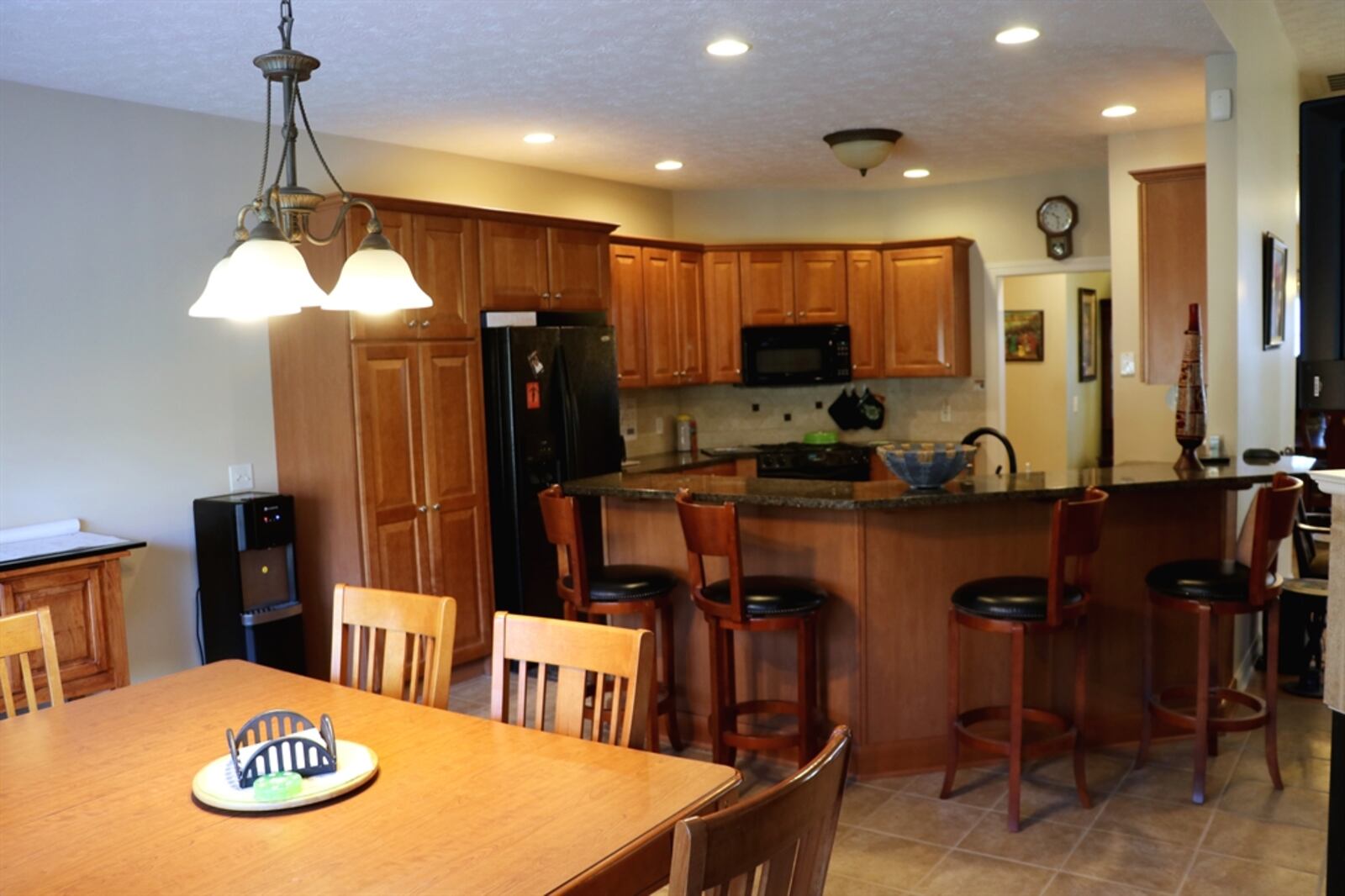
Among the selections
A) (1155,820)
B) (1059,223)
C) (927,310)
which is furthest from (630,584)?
(1059,223)

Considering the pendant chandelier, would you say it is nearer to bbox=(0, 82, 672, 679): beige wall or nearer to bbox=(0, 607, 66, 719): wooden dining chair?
bbox=(0, 607, 66, 719): wooden dining chair

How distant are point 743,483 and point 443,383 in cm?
172

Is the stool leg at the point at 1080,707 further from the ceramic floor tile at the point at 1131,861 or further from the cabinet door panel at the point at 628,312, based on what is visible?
the cabinet door panel at the point at 628,312

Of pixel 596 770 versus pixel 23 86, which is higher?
pixel 23 86

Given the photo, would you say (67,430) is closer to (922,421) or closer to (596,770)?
(596,770)

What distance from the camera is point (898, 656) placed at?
12.1ft

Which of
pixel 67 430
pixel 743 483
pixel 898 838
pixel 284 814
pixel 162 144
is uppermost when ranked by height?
pixel 162 144

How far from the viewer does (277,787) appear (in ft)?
5.83

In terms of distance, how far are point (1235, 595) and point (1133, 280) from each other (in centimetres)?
273

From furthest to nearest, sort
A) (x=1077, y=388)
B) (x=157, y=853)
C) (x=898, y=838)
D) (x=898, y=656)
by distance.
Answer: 1. (x=1077, y=388)
2. (x=898, y=656)
3. (x=898, y=838)
4. (x=157, y=853)

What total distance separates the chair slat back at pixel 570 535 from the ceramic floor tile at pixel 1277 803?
215 centimetres

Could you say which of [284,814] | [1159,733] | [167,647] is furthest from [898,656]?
[167,647]

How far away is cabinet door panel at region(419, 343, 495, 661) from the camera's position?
16.3 ft

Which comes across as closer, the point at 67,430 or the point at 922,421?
the point at 67,430
